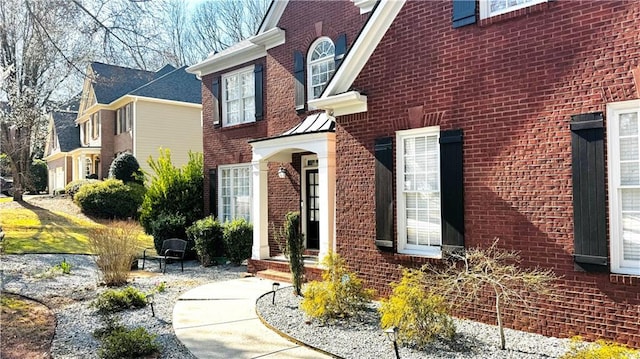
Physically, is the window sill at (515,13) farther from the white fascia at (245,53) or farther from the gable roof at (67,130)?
the gable roof at (67,130)

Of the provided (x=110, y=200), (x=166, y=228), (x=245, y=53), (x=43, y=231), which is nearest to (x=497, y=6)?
(x=245, y=53)

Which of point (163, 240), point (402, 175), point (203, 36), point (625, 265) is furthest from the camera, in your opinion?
point (203, 36)

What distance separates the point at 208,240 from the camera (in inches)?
519

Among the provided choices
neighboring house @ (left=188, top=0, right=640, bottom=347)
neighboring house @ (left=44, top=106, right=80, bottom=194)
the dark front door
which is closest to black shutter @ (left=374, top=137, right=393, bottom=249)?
neighboring house @ (left=188, top=0, right=640, bottom=347)

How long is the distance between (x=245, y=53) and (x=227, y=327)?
9491 mm

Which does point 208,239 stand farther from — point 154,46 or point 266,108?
point 154,46

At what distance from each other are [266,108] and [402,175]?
6678mm

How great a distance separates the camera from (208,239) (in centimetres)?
1319

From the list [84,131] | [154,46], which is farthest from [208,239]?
[84,131]

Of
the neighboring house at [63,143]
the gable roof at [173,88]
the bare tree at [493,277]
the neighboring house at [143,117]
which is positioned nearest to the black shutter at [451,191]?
the bare tree at [493,277]

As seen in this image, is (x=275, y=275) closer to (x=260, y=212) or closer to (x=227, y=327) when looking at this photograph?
(x=260, y=212)

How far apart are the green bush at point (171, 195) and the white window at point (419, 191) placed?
8.95 metres

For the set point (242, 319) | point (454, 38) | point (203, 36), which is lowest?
point (242, 319)

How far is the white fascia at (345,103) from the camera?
A: 326 inches
